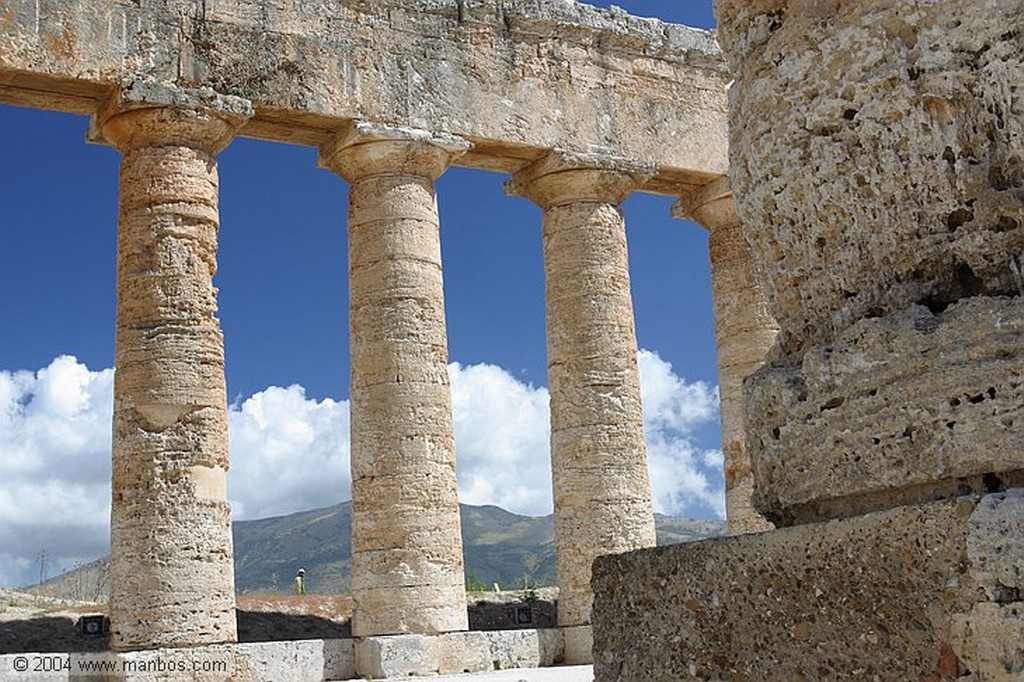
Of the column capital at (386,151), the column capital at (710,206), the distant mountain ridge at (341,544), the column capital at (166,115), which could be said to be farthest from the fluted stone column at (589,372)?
the distant mountain ridge at (341,544)

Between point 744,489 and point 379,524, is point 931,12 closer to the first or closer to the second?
point 379,524

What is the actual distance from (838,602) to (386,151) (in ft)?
50.0

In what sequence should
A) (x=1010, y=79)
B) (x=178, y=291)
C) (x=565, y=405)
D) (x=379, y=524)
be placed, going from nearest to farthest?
(x=1010, y=79), (x=178, y=291), (x=379, y=524), (x=565, y=405)

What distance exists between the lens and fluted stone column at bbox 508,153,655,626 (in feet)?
59.8

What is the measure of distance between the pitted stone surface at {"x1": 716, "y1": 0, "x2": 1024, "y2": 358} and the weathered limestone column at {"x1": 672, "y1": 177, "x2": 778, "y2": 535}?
1713 centimetres

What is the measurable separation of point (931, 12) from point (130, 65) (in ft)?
46.1

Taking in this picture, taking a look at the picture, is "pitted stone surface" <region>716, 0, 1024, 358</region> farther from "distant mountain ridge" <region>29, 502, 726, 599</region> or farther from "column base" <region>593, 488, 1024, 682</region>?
"distant mountain ridge" <region>29, 502, 726, 599</region>

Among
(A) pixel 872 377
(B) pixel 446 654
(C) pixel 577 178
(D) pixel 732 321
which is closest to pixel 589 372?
(C) pixel 577 178

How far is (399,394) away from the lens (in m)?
16.8

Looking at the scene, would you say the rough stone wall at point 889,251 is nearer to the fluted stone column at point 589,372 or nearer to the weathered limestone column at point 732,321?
the fluted stone column at point 589,372

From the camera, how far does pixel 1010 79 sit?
9.52ft

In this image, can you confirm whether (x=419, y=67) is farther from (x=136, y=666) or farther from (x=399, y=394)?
(x=136, y=666)

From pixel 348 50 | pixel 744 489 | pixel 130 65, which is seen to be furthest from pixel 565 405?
pixel 130 65

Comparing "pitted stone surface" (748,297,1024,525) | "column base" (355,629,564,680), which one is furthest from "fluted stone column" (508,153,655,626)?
"pitted stone surface" (748,297,1024,525)
